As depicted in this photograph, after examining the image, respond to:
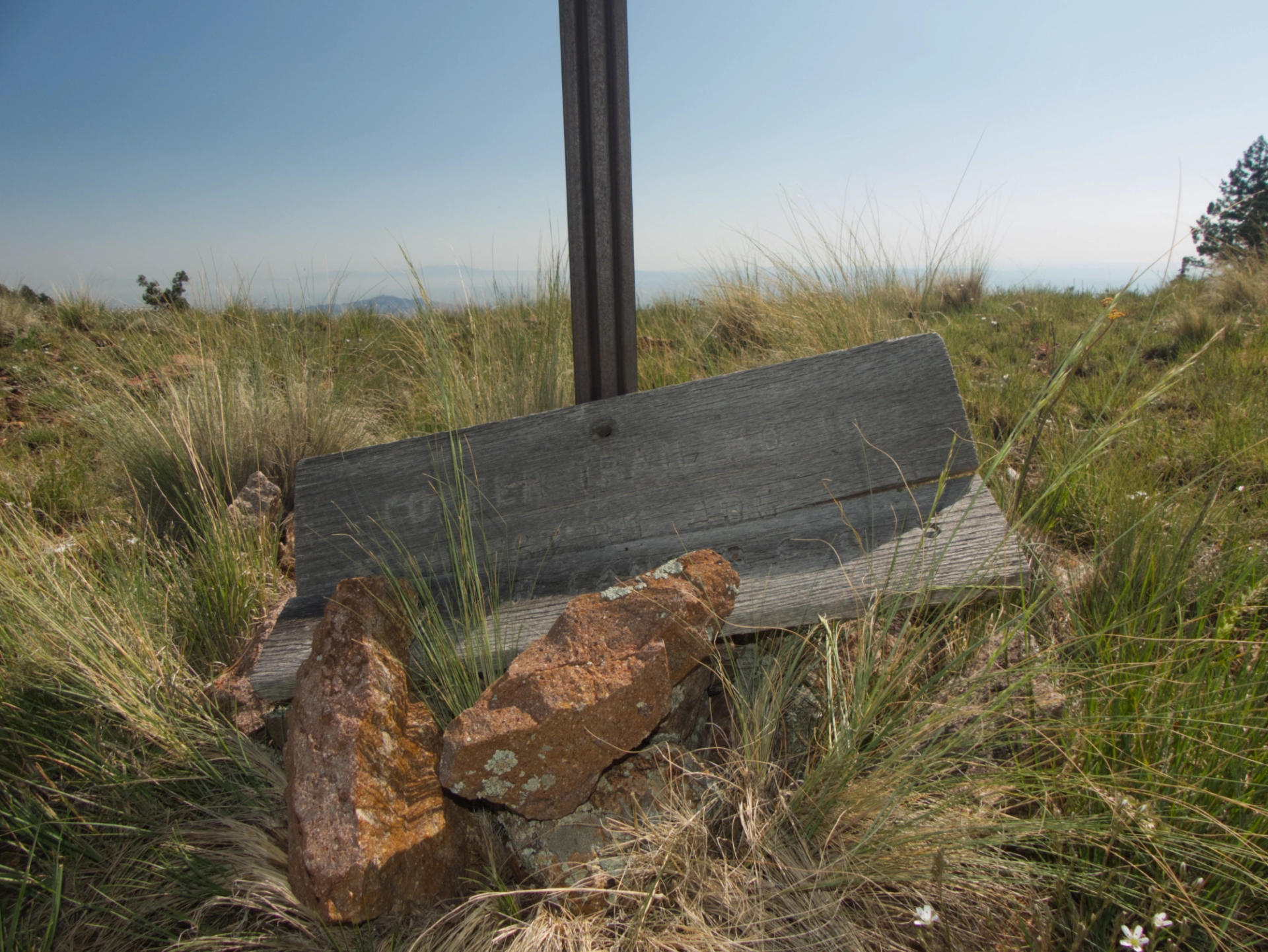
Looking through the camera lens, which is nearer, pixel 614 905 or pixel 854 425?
pixel 614 905

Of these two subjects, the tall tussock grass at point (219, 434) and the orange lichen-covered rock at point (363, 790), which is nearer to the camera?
the orange lichen-covered rock at point (363, 790)

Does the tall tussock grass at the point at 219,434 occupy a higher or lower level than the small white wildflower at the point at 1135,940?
higher

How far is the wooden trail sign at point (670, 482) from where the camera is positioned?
201cm

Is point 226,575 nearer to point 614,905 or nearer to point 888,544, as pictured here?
point 614,905

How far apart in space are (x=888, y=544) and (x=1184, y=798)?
79 cm

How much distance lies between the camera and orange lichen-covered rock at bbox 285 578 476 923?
1361mm

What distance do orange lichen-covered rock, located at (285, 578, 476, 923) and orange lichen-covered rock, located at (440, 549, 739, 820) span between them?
10 centimetres

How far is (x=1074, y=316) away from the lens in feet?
18.4

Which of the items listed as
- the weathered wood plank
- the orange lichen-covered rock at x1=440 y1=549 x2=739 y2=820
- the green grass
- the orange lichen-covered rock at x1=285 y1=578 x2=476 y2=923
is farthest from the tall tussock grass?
the orange lichen-covered rock at x1=440 y1=549 x2=739 y2=820

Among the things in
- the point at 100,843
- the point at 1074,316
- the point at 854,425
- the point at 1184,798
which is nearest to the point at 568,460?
the point at 854,425

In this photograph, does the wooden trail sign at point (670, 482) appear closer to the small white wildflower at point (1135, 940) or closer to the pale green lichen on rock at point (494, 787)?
the pale green lichen on rock at point (494, 787)

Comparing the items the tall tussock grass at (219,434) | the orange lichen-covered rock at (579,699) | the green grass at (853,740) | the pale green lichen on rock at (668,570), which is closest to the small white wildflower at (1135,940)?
the green grass at (853,740)

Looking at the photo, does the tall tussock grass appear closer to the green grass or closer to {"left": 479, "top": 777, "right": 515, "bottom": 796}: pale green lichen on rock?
the green grass

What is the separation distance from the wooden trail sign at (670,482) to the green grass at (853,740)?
213 mm
